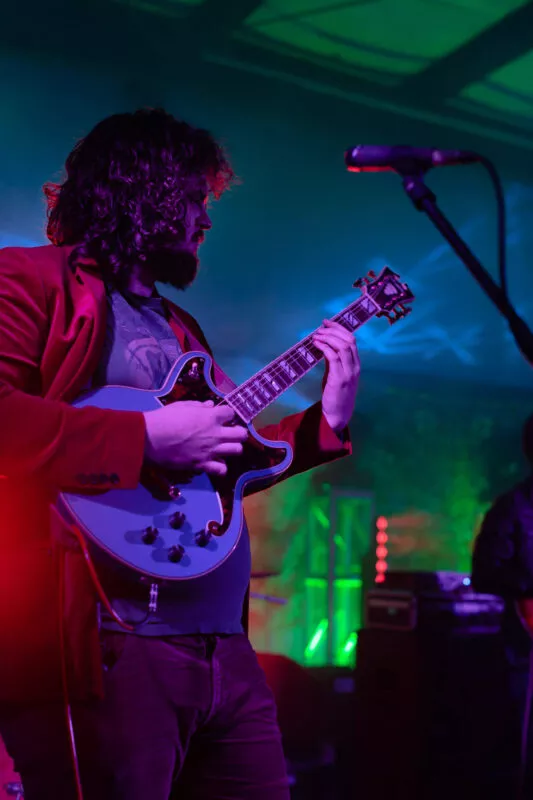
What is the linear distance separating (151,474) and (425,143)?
5.51m

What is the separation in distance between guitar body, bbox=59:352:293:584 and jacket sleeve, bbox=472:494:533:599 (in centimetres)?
253

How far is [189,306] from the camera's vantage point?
7266mm

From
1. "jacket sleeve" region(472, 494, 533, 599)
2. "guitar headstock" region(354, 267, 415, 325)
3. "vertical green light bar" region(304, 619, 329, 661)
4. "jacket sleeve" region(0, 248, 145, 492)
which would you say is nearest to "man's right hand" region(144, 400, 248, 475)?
"jacket sleeve" region(0, 248, 145, 492)

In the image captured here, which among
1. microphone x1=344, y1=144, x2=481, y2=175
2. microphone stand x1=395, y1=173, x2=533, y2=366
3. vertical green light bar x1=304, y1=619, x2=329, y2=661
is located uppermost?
microphone x1=344, y1=144, x2=481, y2=175

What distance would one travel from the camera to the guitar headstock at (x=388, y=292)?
212 cm

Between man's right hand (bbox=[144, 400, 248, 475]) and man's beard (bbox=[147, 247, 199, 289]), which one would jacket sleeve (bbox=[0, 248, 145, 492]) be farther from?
man's beard (bbox=[147, 247, 199, 289])

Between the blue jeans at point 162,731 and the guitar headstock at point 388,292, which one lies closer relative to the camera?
the blue jeans at point 162,731

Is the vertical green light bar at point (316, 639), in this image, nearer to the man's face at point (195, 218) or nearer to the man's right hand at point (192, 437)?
the man's face at point (195, 218)

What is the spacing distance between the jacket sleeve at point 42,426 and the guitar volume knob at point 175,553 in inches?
5.5

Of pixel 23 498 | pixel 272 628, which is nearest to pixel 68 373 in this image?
pixel 23 498

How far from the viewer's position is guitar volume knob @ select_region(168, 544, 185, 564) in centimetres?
146

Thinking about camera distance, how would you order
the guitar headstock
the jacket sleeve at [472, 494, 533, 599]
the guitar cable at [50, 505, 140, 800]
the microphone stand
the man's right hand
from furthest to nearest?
the jacket sleeve at [472, 494, 533, 599]
the guitar headstock
the microphone stand
the man's right hand
the guitar cable at [50, 505, 140, 800]

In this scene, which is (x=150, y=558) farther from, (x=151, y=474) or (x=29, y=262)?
(x=29, y=262)

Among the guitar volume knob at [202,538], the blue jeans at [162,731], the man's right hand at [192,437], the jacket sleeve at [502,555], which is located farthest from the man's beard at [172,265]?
the jacket sleeve at [502,555]
